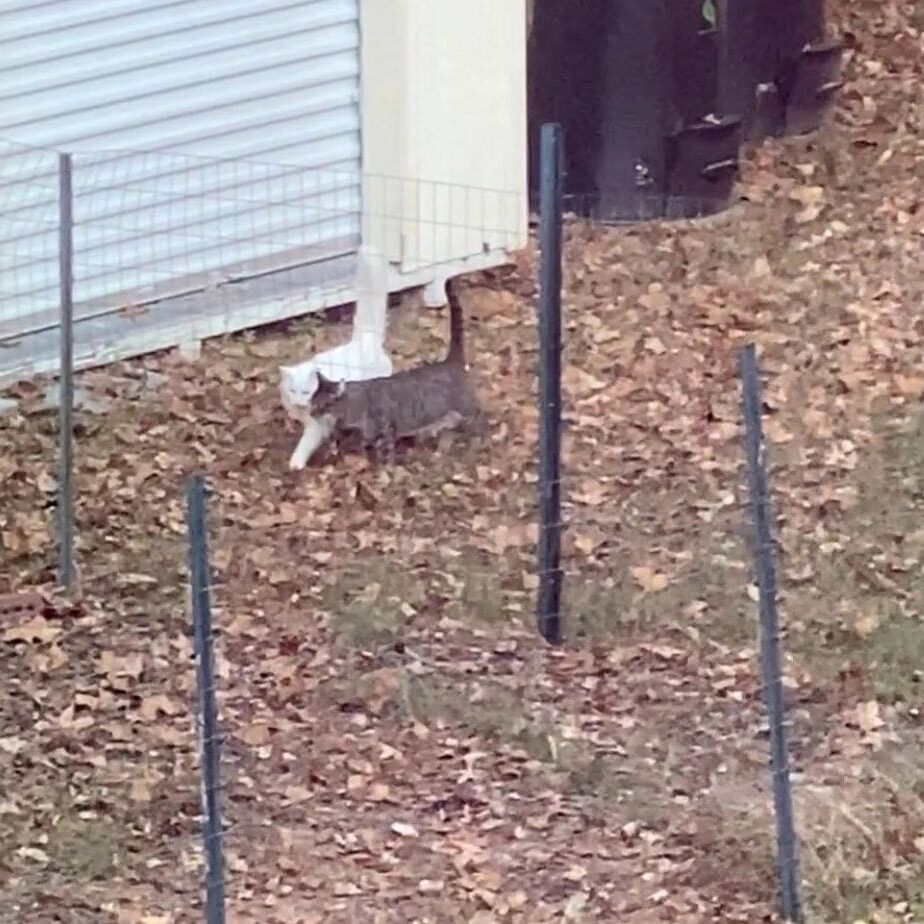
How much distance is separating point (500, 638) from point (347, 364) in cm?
189

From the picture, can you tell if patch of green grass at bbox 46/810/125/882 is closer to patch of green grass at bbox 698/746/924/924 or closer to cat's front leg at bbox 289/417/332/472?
patch of green grass at bbox 698/746/924/924

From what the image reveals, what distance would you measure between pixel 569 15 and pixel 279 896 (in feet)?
20.5

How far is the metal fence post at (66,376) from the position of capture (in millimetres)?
6266

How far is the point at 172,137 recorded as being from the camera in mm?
9250

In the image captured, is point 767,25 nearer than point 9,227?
No

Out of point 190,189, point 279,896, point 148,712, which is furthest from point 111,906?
point 190,189

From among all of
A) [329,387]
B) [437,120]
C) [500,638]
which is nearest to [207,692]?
[500,638]

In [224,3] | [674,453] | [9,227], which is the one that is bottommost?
[674,453]

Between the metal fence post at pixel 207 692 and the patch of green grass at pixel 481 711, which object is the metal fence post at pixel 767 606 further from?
the metal fence post at pixel 207 692

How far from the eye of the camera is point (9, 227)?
27.9 ft

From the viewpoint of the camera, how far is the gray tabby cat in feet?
25.1

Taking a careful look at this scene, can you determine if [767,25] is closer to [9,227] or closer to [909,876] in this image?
[9,227]

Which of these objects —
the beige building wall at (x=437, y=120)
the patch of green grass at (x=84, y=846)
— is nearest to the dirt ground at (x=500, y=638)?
the patch of green grass at (x=84, y=846)

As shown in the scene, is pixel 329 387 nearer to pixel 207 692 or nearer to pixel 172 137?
pixel 172 137
